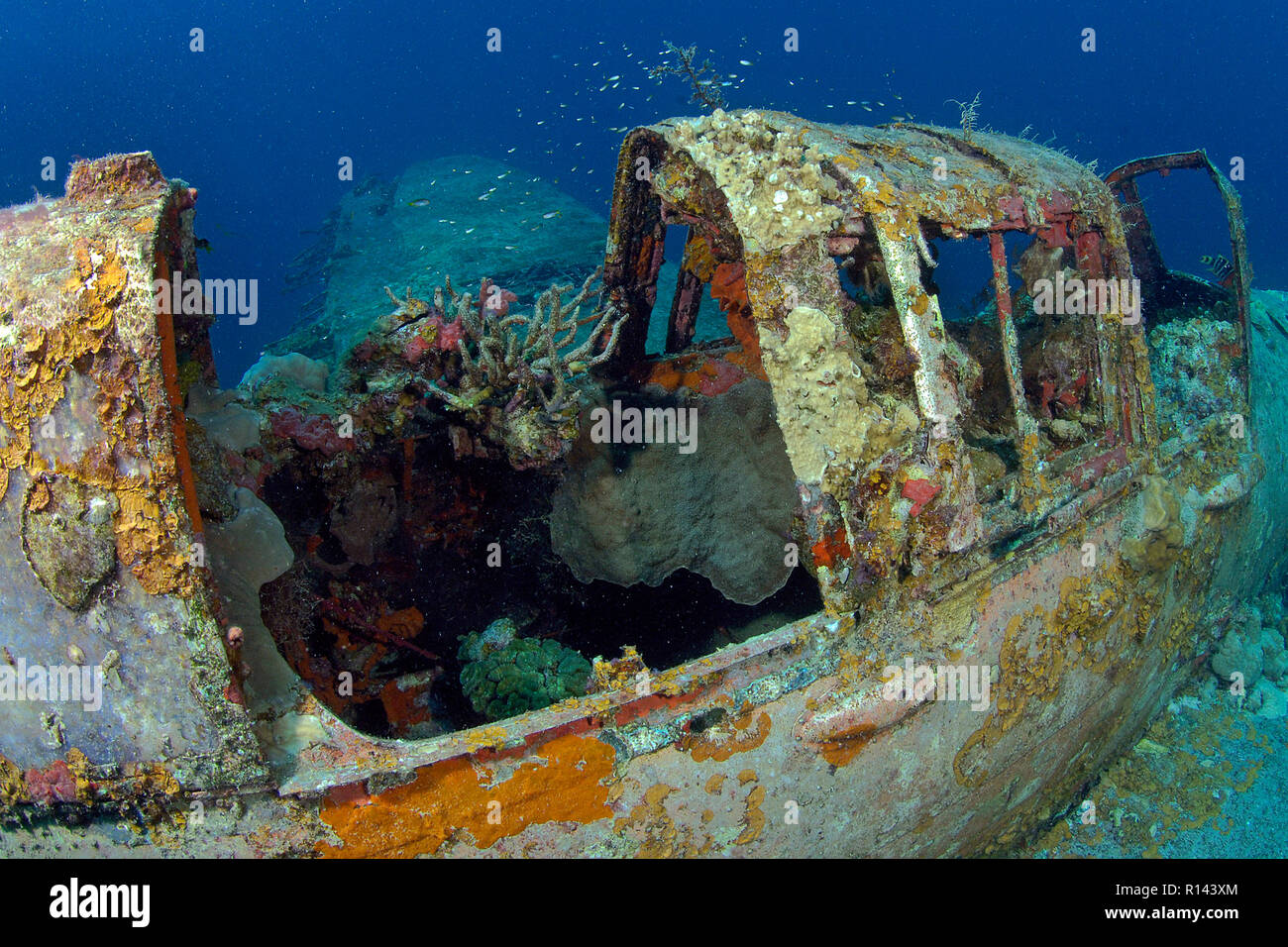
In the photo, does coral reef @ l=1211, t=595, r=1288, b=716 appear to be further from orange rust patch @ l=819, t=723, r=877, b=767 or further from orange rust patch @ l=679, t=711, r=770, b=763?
orange rust patch @ l=679, t=711, r=770, b=763

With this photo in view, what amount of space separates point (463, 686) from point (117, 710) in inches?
80.3

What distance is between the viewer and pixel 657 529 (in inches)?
186

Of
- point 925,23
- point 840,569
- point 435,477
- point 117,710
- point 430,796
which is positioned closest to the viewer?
point 117,710

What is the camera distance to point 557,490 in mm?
Result: 4641

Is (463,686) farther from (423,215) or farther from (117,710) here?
(423,215)

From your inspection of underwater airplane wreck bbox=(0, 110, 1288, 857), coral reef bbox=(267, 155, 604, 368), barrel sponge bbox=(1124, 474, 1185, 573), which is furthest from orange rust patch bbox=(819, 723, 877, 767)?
coral reef bbox=(267, 155, 604, 368)

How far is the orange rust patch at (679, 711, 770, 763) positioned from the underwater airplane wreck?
0.01m

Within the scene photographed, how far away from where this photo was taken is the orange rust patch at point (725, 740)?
7.69 feet

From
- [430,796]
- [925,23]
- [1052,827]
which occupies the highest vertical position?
[925,23]

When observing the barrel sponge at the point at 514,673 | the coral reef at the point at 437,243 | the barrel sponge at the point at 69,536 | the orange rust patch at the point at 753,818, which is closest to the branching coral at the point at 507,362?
the barrel sponge at the point at 514,673

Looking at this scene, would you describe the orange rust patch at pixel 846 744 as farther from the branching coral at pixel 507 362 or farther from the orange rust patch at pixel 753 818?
the branching coral at pixel 507 362

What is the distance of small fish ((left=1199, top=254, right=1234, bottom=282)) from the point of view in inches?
211
